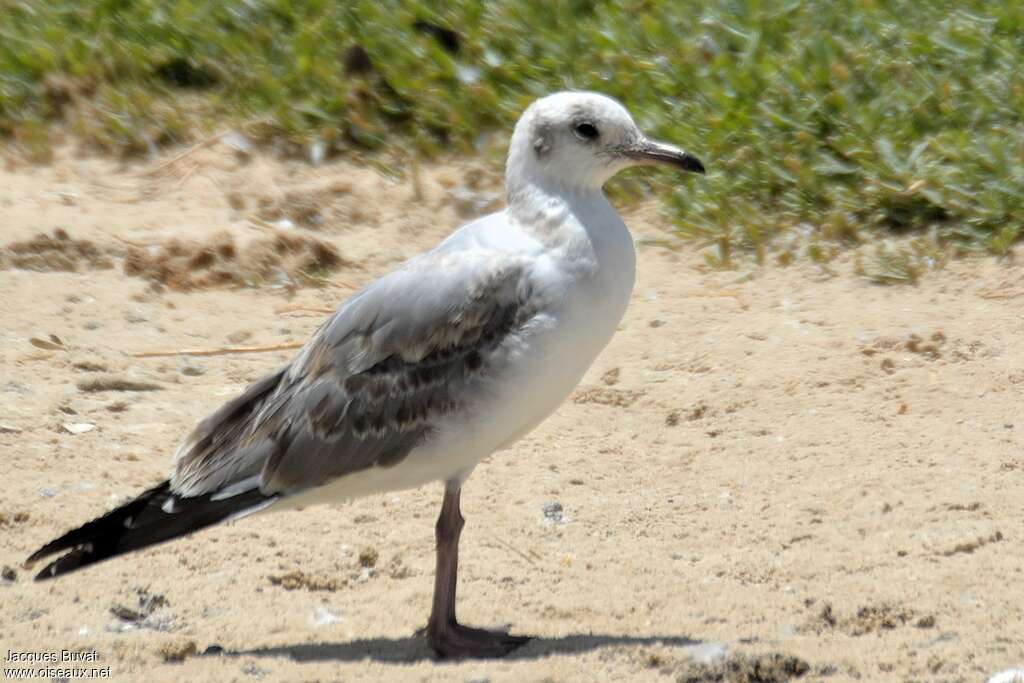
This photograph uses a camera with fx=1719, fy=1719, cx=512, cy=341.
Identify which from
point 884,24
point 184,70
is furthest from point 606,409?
point 184,70

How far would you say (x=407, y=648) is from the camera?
Answer: 13.9 ft

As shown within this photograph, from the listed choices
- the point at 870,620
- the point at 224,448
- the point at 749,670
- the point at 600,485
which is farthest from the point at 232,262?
the point at 749,670

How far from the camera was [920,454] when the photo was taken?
16.8 feet

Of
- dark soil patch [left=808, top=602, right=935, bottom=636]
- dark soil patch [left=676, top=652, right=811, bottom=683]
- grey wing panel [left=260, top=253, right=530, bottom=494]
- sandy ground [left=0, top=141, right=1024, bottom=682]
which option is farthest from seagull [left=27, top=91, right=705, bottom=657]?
dark soil patch [left=808, top=602, right=935, bottom=636]

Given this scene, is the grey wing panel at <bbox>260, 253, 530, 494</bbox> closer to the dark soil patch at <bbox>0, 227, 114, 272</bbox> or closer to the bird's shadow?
the bird's shadow

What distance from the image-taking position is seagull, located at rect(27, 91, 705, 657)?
162 inches

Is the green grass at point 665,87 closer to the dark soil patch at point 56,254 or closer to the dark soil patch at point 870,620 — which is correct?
the dark soil patch at point 56,254

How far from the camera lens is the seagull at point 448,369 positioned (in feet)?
13.5

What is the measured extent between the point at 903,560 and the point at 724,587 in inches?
18.6

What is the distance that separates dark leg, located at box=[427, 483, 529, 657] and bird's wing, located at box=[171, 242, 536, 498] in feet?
0.69

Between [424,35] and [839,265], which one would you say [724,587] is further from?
[424,35]

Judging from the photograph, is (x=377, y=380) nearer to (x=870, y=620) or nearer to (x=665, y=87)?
(x=870, y=620)

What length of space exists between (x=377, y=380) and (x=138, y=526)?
0.69 metres

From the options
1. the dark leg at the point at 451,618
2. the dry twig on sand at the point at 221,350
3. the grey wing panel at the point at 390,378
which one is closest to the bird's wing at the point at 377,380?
the grey wing panel at the point at 390,378
